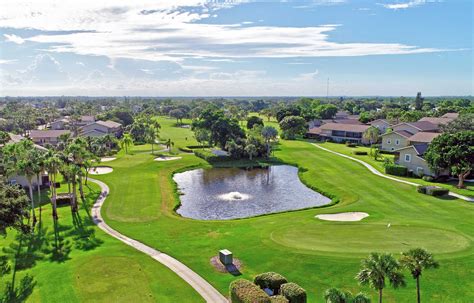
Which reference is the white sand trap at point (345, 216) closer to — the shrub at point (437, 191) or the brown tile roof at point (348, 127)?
the shrub at point (437, 191)

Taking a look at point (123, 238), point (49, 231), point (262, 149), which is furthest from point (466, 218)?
point (262, 149)

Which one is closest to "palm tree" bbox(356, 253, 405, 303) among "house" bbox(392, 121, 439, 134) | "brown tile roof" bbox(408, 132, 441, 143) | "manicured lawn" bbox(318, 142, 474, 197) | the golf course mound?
the golf course mound

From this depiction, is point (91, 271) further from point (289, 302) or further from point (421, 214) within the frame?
point (421, 214)

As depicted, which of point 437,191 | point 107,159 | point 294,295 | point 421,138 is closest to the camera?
point 294,295

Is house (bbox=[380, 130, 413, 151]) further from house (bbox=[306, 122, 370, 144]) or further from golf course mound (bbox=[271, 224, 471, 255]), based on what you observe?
golf course mound (bbox=[271, 224, 471, 255])

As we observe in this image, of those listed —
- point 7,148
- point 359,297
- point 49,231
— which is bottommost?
point 49,231

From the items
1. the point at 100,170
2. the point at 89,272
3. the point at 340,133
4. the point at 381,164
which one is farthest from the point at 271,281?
the point at 340,133

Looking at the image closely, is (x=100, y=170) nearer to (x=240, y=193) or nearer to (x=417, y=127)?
(x=240, y=193)
